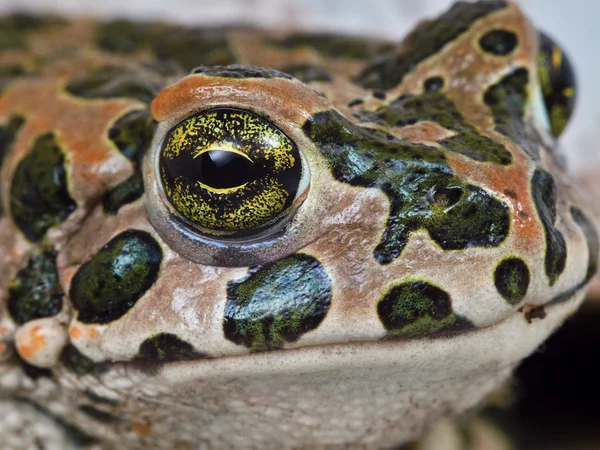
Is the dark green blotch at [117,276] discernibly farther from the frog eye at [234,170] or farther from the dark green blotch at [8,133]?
the dark green blotch at [8,133]

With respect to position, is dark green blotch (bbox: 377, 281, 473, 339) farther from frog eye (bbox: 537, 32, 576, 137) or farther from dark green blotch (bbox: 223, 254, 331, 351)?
frog eye (bbox: 537, 32, 576, 137)

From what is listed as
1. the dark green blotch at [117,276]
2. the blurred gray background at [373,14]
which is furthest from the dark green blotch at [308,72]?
the blurred gray background at [373,14]

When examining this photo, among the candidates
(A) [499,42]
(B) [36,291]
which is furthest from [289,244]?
(A) [499,42]

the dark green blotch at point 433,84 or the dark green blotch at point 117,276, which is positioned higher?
the dark green blotch at point 433,84

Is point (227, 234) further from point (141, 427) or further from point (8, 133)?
point (8, 133)

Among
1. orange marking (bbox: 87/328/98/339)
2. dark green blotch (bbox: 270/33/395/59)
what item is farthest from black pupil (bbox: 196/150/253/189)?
dark green blotch (bbox: 270/33/395/59)
